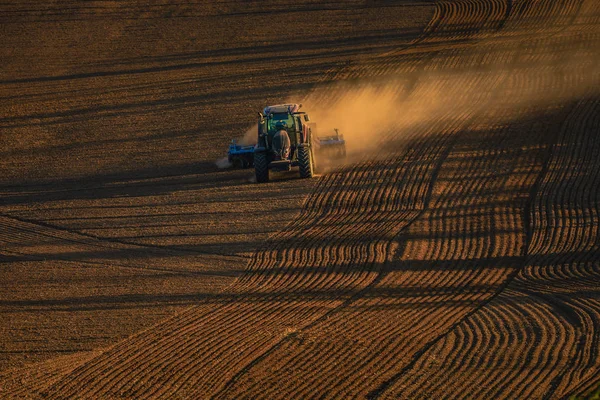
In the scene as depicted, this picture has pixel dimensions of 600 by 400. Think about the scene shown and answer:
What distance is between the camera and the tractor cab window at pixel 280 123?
2516 cm

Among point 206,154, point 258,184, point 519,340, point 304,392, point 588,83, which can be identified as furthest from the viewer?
point 588,83

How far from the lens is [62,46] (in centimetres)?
4016

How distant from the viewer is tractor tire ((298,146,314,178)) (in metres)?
24.8

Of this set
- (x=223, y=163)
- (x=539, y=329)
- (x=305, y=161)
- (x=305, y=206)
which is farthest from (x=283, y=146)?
(x=539, y=329)

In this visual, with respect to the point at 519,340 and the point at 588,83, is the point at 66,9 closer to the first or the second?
the point at 588,83

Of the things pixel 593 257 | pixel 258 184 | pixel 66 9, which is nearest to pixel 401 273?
pixel 593 257

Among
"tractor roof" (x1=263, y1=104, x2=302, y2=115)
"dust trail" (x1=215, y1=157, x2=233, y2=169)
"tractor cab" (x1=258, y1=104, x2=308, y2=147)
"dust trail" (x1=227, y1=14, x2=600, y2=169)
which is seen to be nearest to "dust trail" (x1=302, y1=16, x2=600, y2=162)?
"dust trail" (x1=227, y1=14, x2=600, y2=169)

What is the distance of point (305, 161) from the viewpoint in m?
24.8

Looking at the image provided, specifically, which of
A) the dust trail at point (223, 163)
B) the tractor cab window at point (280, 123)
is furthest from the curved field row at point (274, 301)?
the dust trail at point (223, 163)

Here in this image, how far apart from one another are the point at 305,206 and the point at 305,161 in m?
1.74

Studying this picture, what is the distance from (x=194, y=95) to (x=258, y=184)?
983 cm

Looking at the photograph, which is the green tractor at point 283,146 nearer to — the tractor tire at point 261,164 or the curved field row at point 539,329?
the tractor tire at point 261,164

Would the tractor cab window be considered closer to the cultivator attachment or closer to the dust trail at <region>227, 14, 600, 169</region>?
the cultivator attachment

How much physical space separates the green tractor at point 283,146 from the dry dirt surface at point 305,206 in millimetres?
686
